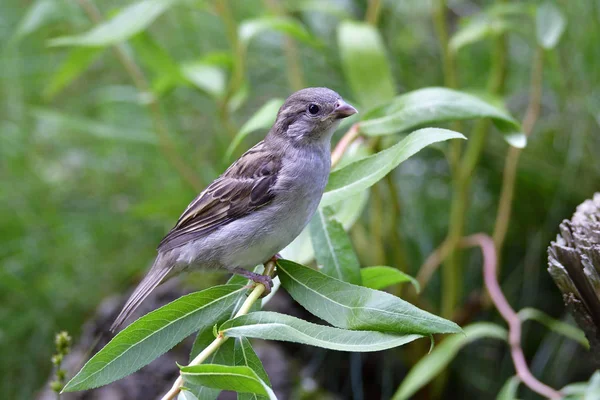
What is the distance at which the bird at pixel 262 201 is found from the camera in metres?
2.11

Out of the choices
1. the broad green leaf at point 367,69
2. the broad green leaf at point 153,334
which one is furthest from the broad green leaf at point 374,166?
the broad green leaf at point 367,69

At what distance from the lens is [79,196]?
5.32m

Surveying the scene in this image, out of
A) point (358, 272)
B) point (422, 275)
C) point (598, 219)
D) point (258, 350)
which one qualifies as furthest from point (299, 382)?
point (598, 219)

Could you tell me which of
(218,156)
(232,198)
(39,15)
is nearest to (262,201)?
(232,198)

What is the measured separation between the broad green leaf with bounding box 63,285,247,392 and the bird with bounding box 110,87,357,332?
31 cm

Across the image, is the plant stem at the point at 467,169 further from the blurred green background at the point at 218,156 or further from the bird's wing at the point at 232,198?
the bird's wing at the point at 232,198

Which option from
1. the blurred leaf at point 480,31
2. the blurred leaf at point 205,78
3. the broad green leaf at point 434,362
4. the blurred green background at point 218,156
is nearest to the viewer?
the broad green leaf at point 434,362

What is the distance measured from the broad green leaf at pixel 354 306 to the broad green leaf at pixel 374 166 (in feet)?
0.99

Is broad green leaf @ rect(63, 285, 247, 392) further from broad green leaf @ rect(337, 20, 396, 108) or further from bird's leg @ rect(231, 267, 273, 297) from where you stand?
broad green leaf @ rect(337, 20, 396, 108)

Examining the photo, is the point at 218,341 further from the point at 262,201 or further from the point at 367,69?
the point at 367,69

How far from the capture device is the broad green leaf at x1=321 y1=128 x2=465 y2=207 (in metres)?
1.70

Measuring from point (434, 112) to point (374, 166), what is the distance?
1.33 ft

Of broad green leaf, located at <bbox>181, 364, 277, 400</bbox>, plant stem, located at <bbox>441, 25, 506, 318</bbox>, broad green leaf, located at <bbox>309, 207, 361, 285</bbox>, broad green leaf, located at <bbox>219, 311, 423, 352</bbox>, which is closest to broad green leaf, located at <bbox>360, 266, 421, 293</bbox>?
broad green leaf, located at <bbox>309, 207, 361, 285</bbox>

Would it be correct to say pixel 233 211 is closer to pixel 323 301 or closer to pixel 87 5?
pixel 323 301
